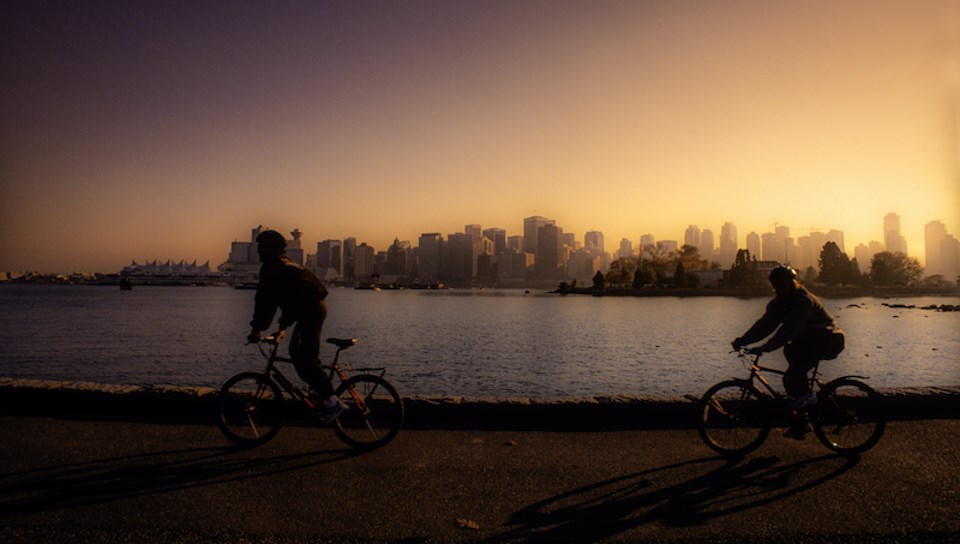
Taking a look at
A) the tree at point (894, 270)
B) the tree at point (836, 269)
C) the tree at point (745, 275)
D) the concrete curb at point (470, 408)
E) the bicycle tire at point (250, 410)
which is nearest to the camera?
the bicycle tire at point (250, 410)

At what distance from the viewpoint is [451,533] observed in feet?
14.0

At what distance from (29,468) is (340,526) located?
3584 millimetres

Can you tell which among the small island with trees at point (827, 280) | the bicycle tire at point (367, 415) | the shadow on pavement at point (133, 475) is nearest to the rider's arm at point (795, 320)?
the bicycle tire at point (367, 415)

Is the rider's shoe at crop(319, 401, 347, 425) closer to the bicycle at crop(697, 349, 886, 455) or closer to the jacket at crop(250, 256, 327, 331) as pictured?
the jacket at crop(250, 256, 327, 331)

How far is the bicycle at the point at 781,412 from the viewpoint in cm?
614

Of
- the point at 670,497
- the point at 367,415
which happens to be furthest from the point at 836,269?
the point at 367,415

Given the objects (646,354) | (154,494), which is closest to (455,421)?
(154,494)

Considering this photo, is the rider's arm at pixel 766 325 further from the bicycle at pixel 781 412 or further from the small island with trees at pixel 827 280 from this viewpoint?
the small island with trees at pixel 827 280

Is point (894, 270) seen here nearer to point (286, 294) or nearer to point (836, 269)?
point (836, 269)

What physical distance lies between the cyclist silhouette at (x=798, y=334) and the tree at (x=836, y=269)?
17419cm

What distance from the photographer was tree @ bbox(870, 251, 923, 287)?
535 ft

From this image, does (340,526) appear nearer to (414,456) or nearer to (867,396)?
(414,456)

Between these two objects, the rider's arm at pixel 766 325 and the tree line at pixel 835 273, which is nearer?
the rider's arm at pixel 766 325

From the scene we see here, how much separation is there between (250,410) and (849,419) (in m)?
6.87
